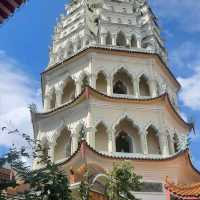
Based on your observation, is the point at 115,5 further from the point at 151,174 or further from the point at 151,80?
the point at 151,174

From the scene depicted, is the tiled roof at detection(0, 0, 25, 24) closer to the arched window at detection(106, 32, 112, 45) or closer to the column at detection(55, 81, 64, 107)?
the column at detection(55, 81, 64, 107)

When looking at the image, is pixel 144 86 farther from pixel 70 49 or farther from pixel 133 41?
pixel 70 49

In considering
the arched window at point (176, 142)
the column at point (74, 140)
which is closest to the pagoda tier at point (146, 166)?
the column at point (74, 140)

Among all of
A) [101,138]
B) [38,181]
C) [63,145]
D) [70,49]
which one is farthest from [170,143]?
[38,181]

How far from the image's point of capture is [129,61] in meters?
19.8

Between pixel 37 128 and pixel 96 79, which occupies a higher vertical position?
pixel 96 79

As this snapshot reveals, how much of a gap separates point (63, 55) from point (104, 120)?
17.9ft

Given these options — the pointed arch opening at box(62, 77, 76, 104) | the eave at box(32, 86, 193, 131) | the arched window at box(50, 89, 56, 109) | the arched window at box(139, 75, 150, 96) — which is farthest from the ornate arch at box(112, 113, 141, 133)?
the arched window at box(50, 89, 56, 109)

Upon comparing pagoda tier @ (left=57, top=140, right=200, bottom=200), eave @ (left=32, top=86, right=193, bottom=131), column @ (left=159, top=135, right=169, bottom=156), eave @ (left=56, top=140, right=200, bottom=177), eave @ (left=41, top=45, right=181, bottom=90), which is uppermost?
eave @ (left=41, top=45, right=181, bottom=90)

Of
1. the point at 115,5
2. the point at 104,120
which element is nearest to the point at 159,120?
the point at 104,120

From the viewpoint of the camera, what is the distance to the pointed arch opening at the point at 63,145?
17.8 m

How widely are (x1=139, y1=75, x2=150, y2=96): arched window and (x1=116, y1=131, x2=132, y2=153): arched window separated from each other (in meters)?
2.60

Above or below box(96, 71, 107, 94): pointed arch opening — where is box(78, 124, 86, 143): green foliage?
below

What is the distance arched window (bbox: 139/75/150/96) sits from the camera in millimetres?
19609
